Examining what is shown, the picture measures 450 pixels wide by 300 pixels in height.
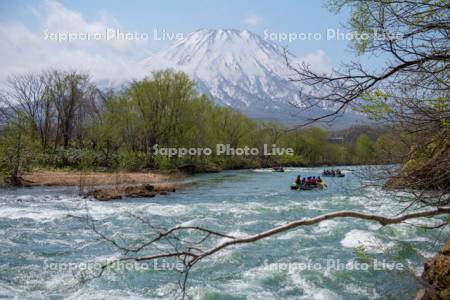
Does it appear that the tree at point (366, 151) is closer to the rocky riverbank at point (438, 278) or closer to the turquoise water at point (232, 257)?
the turquoise water at point (232, 257)

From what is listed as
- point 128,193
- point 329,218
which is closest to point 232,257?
point 329,218

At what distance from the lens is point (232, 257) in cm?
Result: 873

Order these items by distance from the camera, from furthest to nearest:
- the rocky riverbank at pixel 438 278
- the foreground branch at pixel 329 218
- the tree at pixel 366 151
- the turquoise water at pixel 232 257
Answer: the tree at pixel 366 151, the turquoise water at pixel 232 257, the rocky riverbank at pixel 438 278, the foreground branch at pixel 329 218

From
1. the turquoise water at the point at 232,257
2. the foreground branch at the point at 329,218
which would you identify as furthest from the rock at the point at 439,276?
the foreground branch at the point at 329,218

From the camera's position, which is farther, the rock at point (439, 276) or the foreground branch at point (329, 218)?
the rock at point (439, 276)

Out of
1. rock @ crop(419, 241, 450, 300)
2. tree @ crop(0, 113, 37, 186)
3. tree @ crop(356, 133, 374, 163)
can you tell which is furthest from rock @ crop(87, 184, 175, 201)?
rock @ crop(419, 241, 450, 300)

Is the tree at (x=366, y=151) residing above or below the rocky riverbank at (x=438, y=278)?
above

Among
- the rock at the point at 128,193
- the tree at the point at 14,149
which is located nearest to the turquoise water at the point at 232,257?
the rock at the point at 128,193

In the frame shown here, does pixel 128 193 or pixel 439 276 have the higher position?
pixel 439 276

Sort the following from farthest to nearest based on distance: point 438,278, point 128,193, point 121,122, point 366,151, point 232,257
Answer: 1. point 121,122
2. point 128,193
3. point 366,151
4. point 232,257
5. point 438,278

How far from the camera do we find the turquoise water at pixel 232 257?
21.9ft

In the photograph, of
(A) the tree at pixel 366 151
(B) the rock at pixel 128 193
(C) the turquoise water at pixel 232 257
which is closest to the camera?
(C) the turquoise water at pixel 232 257

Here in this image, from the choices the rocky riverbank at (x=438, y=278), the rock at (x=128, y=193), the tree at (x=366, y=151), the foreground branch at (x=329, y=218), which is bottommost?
the rock at (x=128, y=193)

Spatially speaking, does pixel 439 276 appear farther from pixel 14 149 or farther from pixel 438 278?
pixel 14 149
